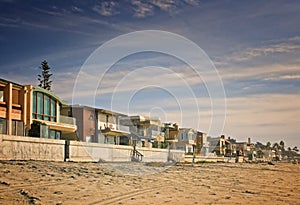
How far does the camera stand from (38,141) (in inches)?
851

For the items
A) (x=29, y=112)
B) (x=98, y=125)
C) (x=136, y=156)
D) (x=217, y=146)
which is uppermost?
(x=29, y=112)

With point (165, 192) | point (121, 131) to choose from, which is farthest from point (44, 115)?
point (165, 192)

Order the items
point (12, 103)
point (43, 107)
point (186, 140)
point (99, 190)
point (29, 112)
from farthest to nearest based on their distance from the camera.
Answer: point (186, 140) → point (43, 107) → point (29, 112) → point (12, 103) → point (99, 190)

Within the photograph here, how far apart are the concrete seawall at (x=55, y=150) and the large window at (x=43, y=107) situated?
728cm

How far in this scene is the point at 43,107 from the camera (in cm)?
3572

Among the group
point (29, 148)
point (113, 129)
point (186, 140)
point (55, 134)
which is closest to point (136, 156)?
point (55, 134)

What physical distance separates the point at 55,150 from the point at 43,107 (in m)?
13.4

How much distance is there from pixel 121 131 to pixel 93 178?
3469 centimetres

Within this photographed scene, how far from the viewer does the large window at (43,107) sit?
3425 centimetres

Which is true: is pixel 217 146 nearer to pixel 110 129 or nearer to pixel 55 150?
pixel 110 129

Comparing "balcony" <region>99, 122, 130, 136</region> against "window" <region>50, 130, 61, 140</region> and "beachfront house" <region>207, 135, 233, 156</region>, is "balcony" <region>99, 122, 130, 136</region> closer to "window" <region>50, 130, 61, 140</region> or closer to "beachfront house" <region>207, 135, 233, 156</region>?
"window" <region>50, 130, 61, 140</region>

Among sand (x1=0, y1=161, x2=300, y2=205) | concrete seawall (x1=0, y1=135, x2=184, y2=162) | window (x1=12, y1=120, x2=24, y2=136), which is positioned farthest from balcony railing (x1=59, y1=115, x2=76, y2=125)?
sand (x1=0, y1=161, x2=300, y2=205)

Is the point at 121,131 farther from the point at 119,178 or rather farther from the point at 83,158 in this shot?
the point at 119,178

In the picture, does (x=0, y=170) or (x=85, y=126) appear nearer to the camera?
(x=0, y=170)
